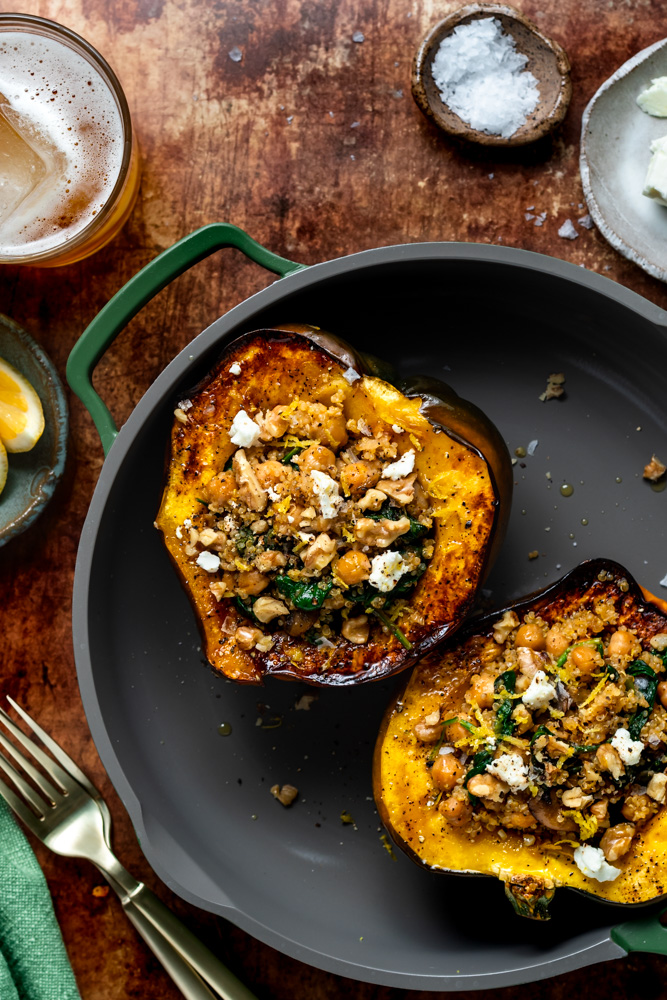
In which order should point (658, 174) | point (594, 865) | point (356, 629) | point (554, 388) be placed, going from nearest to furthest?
1. point (594, 865)
2. point (356, 629)
3. point (658, 174)
4. point (554, 388)

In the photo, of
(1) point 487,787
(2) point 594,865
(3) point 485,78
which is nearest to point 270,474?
(1) point 487,787

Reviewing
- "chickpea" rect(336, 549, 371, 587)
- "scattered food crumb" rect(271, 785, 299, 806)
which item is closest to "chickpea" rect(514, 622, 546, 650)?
"chickpea" rect(336, 549, 371, 587)

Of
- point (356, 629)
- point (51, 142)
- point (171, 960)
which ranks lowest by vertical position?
point (171, 960)

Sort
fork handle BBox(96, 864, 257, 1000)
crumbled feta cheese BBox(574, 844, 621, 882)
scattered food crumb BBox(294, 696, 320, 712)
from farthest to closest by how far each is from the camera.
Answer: scattered food crumb BBox(294, 696, 320, 712)
fork handle BBox(96, 864, 257, 1000)
crumbled feta cheese BBox(574, 844, 621, 882)

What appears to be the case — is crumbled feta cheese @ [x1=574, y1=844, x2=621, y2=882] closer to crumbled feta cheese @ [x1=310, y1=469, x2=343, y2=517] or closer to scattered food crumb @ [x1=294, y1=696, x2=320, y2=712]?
scattered food crumb @ [x1=294, y1=696, x2=320, y2=712]

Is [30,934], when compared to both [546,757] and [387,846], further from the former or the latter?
[546,757]

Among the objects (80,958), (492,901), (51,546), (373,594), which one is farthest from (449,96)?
(80,958)
